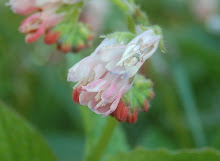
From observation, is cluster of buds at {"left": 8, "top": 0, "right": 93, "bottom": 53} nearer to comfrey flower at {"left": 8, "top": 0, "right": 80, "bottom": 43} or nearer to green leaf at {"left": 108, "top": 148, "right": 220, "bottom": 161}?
comfrey flower at {"left": 8, "top": 0, "right": 80, "bottom": 43}

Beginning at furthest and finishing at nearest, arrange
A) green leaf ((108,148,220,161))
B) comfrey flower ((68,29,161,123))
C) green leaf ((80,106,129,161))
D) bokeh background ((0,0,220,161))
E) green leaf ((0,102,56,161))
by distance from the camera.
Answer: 1. bokeh background ((0,0,220,161))
2. green leaf ((80,106,129,161))
3. green leaf ((0,102,56,161))
4. green leaf ((108,148,220,161))
5. comfrey flower ((68,29,161,123))

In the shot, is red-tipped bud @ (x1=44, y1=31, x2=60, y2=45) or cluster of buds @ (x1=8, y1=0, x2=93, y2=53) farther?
red-tipped bud @ (x1=44, y1=31, x2=60, y2=45)

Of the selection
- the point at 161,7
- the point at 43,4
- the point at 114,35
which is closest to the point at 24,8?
the point at 43,4

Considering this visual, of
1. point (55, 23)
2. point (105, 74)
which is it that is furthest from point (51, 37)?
point (105, 74)

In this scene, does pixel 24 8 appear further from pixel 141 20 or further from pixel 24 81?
pixel 24 81

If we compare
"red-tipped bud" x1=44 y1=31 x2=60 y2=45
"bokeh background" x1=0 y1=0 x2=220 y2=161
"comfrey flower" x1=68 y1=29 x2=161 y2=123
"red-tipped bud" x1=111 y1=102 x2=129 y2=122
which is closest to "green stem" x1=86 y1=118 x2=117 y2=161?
"red-tipped bud" x1=111 y1=102 x2=129 y2=122

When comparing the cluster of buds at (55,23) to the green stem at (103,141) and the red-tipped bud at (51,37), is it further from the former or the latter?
the green stem at (103,141)

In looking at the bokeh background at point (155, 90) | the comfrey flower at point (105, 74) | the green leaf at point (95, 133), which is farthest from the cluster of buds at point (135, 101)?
the bokeh background at point (155, 90)
